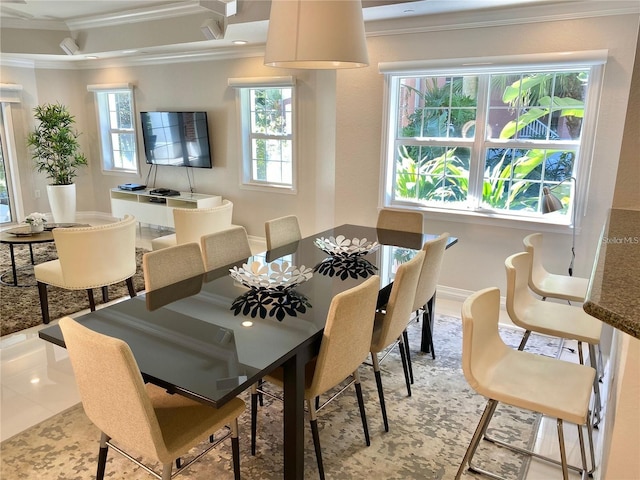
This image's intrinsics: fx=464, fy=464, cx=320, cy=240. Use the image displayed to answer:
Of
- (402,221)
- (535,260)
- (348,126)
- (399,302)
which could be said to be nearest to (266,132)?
(348,126)

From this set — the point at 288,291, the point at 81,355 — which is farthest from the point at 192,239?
the point at 81,355

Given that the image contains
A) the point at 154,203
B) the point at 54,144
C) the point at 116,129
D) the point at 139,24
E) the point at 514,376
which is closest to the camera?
the point at 514,376

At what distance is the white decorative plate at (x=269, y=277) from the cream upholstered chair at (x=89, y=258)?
1.59 m

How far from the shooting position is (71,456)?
7.21 feet

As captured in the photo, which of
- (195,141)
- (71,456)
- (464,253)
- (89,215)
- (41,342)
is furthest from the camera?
(89,215)

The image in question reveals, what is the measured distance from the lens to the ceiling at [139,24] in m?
3.91

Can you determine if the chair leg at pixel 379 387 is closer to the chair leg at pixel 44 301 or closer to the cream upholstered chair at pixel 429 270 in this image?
the cream upholstered chair at pixel 429 270

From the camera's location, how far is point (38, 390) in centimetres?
275

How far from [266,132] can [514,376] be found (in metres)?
4.69

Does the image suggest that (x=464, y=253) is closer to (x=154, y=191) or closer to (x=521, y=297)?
(x=521, y=297)

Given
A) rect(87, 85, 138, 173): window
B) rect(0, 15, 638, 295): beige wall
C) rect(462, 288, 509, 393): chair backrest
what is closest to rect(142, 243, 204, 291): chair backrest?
rect(462, 288, 509, 393): chair backrest

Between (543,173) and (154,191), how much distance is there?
4.97 metres

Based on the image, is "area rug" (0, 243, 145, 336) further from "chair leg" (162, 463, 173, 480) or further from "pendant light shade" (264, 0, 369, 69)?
"pendant light shade" (264, 0, 369, 69)

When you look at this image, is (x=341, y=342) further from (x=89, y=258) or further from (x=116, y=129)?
(x=116, y=129)
